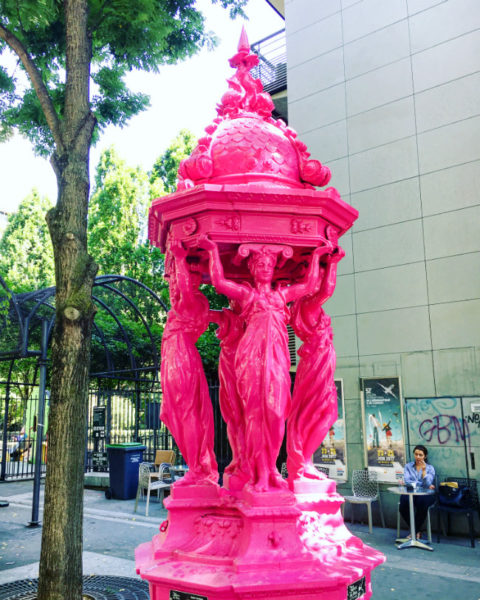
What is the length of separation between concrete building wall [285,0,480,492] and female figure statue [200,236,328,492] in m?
6.94

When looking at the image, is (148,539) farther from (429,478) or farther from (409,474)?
(429,478)

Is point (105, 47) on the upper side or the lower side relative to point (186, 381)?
upper

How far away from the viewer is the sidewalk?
5742mm

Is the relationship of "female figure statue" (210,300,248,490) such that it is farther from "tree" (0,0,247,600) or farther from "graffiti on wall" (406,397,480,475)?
"graffiti on wall" (406,397,480,475)

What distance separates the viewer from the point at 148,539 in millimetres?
7848

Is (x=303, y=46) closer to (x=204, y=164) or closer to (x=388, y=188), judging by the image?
(x=388, y=188)

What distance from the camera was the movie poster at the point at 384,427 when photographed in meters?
9.30

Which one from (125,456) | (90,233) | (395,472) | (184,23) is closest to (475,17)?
(184,23)

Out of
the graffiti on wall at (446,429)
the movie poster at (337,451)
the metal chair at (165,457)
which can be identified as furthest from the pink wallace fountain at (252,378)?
the metal chair at (165,457)

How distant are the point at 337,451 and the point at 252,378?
7868 millimetres

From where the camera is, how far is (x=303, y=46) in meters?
12.0

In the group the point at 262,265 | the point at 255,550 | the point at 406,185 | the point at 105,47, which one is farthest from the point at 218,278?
the point at 406,185

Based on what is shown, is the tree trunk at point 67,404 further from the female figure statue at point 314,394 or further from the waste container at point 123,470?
the waste container at point 123,470

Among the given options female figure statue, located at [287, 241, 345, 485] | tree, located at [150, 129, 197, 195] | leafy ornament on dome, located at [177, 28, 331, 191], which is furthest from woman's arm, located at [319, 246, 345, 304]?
tree, located at [150, 129, 197, 195]
